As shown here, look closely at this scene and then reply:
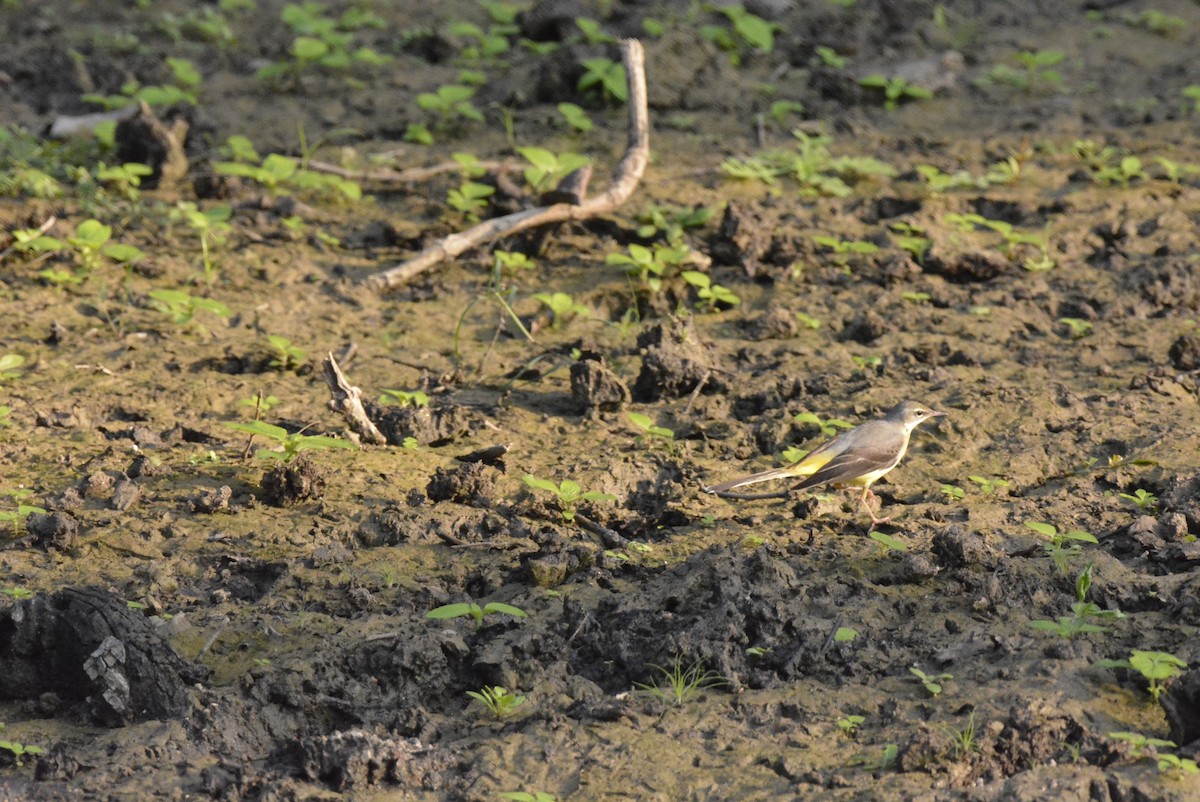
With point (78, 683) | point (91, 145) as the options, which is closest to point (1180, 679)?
point (78, 683)

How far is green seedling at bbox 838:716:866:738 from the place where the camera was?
4895 millimetres

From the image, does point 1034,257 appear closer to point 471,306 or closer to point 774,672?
point 471,306

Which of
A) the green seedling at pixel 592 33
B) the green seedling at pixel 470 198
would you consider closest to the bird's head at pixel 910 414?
the green seedling at pixel 470 198

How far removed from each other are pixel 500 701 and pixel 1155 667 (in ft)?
7.33

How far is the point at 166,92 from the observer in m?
10.4

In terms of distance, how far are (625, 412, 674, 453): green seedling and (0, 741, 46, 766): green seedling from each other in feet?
10.5

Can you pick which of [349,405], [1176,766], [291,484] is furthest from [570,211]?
[1176,766]

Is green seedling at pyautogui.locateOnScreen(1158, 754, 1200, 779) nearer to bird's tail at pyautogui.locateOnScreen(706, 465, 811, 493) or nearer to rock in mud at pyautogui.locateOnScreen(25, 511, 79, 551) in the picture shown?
bird's tail at pyautogui.locateOnScreen(706, 465, 811, 493)

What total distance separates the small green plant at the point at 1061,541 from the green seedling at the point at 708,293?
282cm

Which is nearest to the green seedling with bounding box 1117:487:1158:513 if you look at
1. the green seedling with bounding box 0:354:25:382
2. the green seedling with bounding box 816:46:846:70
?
the green seedling with bounding box 0:354:25:382

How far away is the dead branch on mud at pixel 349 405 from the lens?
22.1ft

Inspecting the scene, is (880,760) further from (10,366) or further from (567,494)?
(10,366)

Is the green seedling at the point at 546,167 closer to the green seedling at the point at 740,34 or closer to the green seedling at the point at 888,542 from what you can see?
the green seedling at the point at 740,34

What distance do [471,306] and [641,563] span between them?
8.96 feet
